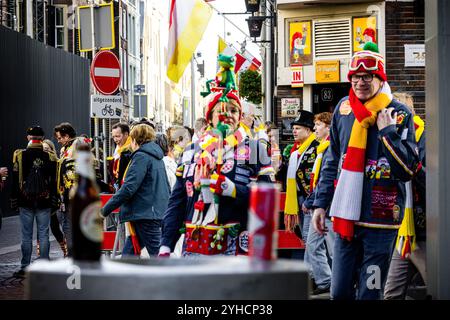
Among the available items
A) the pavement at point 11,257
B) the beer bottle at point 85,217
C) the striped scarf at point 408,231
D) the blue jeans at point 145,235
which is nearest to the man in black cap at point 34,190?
the pavement at point 11,257

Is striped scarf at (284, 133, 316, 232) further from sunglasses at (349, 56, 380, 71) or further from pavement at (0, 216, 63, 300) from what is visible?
sunglasses at (349, 56, 380, 71)

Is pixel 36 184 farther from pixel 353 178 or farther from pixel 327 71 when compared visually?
pixel 327 71

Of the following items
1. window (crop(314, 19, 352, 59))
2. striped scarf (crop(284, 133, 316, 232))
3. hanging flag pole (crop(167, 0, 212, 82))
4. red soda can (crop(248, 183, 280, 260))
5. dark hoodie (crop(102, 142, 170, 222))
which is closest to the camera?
red soda can (crop(248, 183, 280, 260))

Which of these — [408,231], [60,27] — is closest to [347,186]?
[408,231]

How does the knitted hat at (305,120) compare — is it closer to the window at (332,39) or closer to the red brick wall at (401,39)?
the red brick wall at (401,39)

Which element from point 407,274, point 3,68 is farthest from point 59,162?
point 3,68

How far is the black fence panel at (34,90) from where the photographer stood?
23.4 meters

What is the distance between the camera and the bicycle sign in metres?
16.3

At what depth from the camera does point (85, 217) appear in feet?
9.27

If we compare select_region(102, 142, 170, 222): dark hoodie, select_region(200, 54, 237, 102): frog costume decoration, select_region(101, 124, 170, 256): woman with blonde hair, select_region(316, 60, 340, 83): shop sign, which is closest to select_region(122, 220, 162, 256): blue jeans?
select_region(101, 124, 170, 256): woman with blonde hair

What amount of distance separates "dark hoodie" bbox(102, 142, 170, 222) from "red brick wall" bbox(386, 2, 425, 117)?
27.7ft

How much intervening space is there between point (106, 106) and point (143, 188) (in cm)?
693
